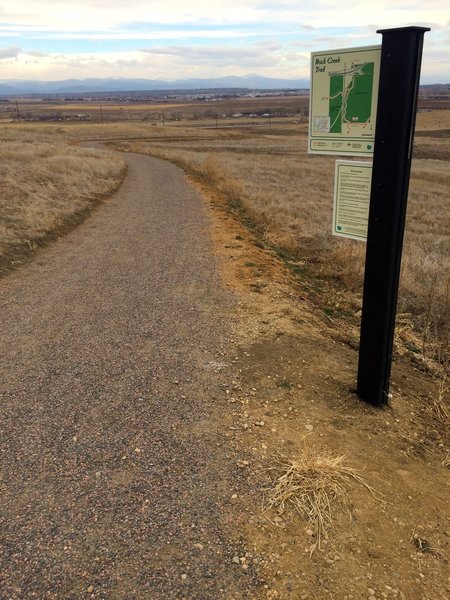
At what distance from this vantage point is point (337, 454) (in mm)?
3461

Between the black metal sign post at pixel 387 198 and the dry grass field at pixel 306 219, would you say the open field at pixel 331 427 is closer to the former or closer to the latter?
the dry grass field at pixel 306 219

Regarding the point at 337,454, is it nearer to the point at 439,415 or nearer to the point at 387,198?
the point at 439,415

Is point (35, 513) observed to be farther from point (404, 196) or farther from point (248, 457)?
point (404, 196)

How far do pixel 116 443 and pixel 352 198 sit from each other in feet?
8.76

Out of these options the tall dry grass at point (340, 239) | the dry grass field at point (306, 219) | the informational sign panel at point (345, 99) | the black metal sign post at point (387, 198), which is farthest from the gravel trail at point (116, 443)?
the tall dry grass at point (340, 239)

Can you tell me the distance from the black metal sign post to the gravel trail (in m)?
1.40

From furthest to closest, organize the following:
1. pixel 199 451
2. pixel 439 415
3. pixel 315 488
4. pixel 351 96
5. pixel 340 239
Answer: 1. pixel 340 239
2. pixel 439 415
3. pixel 199 451
4. pixel 351 96
5. pixel 315 488

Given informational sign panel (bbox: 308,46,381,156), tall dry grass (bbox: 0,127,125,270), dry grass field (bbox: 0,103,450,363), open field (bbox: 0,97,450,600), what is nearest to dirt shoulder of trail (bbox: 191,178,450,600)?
open field (bbox: 0,97,450,600)

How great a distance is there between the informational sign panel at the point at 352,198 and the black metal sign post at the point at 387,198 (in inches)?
3.6

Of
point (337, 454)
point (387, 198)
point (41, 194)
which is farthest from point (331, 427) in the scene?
point (41, 194)

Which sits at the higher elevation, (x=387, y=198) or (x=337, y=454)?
(x=387, y=198)

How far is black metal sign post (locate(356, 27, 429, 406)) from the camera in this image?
10.2ft

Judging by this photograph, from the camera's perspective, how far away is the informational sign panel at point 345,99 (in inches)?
130

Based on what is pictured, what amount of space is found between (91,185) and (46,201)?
15.7ft
